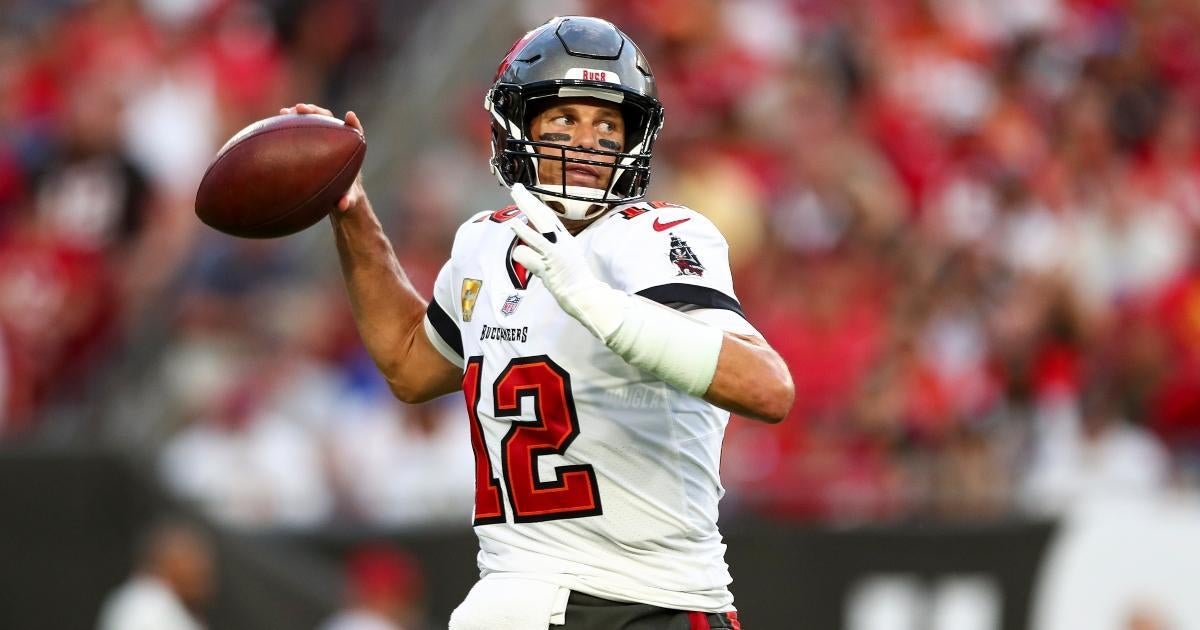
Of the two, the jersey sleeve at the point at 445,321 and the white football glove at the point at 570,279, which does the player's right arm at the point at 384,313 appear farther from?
→ the white football glove at the point at 570,279

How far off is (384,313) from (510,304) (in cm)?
64

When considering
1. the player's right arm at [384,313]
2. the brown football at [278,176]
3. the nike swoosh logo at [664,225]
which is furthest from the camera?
the player's right arm at [384,313]

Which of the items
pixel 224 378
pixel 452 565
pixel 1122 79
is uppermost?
pixel 1122 79

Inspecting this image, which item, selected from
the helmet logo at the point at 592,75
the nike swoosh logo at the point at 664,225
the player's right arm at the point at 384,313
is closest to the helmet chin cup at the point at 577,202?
the nike swoosh logo at the point at 664,225

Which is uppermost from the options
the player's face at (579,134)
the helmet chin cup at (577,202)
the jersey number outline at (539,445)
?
the player's face at (579,134)

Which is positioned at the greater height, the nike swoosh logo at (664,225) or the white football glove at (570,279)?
the nike swoosh logo at (664,225)

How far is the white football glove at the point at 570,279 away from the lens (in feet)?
11.6

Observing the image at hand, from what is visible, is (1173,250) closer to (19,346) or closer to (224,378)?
(224,378)

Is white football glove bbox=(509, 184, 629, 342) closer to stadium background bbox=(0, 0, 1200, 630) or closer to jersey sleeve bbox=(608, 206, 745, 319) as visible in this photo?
jersey sleeve bbox=(608, 206, 745, 319)

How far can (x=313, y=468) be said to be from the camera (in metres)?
8.73

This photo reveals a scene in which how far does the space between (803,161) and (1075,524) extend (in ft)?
8.61

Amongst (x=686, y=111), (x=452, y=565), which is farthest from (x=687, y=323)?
(x=686, y=111)

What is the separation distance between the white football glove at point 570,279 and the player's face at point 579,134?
0.37 meters

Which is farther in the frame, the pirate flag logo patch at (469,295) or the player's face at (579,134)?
the pirate flag logo patch at (469,295)
